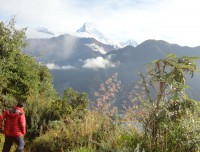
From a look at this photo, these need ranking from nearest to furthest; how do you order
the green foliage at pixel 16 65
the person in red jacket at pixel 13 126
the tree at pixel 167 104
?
the tree at pixel 167 104 < the person in red jacket at pixel 13 126 < the green foliage at pixel 16 65

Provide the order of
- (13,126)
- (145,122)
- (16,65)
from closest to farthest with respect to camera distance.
A: (145,122) < (13,126) < (16,65)

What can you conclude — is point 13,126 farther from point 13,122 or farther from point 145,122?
point 145,122

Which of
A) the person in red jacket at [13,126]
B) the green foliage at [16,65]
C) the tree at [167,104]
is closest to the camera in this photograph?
the tree at [167,104]

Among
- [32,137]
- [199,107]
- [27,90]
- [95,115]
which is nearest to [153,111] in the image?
[199,107]

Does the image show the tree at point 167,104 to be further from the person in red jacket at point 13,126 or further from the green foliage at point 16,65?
the green foliage at point 16,65

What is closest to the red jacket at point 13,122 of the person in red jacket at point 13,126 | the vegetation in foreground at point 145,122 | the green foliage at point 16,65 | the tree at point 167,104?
the person in red jacket at point 13,126

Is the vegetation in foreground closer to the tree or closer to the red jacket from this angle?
the tree

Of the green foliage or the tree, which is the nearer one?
the tree

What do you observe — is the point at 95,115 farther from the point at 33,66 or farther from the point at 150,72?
the point at 33,66

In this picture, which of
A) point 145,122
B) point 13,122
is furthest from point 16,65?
point 145,122

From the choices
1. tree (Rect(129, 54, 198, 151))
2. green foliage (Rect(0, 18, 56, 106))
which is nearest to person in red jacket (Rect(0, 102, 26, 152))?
tree (Rect(129, 54, 198, 151))

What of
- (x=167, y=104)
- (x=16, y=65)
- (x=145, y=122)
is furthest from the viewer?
(x=16, y=65)

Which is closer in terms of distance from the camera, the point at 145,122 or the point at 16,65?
the point at 145,122

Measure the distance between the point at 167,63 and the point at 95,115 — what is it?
4.53 m
